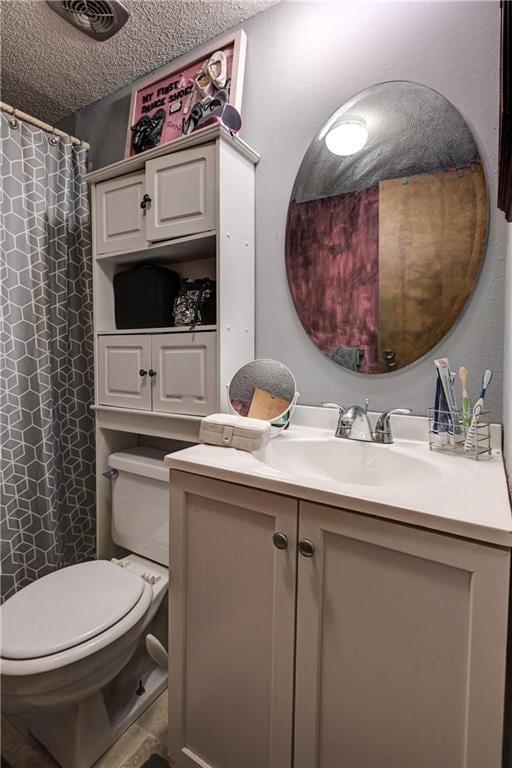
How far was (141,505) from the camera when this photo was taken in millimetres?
1380

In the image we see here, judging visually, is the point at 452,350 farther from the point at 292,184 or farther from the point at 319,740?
the point at 319,740

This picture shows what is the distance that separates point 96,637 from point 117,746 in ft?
1.42

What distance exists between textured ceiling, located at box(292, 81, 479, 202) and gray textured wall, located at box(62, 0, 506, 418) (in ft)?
0.11

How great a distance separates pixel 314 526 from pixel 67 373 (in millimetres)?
1450

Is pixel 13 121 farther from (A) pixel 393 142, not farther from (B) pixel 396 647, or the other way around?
(B) pixel 396 647

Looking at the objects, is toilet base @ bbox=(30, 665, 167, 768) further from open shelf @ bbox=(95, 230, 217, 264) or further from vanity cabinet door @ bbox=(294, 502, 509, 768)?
open shelf @ bbox=(95, 230, 217, 264)

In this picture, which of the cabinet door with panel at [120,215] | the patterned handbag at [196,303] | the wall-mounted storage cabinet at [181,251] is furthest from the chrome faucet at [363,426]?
the cabinet door with panel at [120,215]

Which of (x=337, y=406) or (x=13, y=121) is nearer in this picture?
(x=337, y=406)

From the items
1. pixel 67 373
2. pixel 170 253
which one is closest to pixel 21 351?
pixel 67 373

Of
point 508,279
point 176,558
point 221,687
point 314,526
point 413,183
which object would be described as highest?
point 413,183

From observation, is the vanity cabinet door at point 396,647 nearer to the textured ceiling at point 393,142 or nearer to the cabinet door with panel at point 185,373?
the cabinet door with panel at point 185,373

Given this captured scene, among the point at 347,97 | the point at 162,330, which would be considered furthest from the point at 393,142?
the point at 162,330

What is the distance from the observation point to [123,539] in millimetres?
1426

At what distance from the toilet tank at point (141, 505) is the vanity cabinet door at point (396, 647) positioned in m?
0.73
